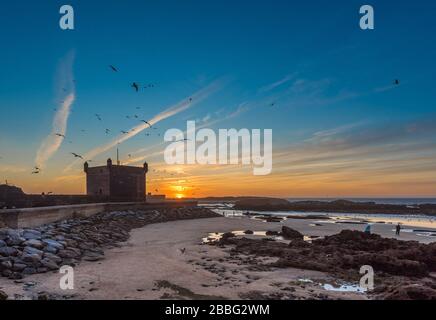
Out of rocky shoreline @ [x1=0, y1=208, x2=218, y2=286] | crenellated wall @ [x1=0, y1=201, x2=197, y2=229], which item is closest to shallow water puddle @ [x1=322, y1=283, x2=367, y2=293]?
rocky shoreline @ [x1=0, y1=208, x2=218, y2=286]

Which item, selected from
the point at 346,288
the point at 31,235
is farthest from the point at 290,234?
the point at 31,235

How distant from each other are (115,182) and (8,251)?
31883 mm

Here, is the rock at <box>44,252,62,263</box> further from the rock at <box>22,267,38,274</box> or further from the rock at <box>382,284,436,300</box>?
the rock at <box>382,284,436,300</box>

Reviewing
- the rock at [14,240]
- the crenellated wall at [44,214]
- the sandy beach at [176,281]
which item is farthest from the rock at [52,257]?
the crenellated wall at [44,214]

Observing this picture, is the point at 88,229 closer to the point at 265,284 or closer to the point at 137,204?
the point at 265,284

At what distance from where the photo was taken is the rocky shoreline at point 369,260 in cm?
973

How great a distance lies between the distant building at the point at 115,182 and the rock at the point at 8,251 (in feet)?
97.6

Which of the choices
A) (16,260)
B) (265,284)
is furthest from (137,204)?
(265,284)

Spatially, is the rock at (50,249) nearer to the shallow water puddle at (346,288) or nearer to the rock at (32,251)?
the rock at (32,251)

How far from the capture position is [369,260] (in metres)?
13.3

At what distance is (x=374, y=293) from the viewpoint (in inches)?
386

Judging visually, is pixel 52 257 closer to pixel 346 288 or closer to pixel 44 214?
pixel 44 214
